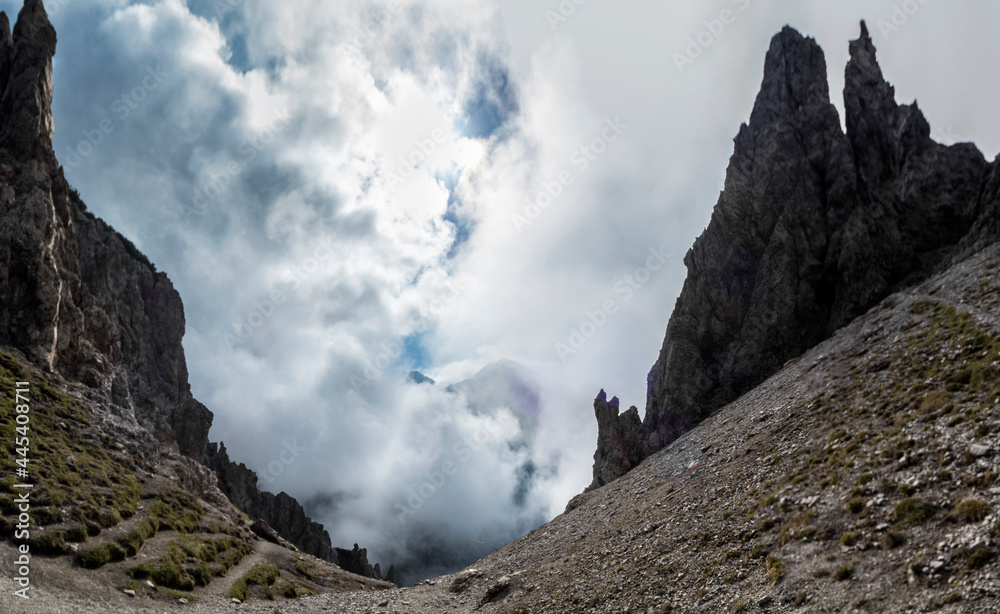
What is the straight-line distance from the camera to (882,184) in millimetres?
102250

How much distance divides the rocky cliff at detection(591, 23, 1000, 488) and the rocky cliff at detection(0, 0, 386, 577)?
371ft

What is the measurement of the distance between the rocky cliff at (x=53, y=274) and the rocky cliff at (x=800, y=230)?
11319 centimetres

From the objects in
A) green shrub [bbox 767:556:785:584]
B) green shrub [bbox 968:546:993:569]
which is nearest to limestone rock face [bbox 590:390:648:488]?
green shrub [bbox 767:556:785:584]

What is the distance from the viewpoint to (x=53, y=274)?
312ft

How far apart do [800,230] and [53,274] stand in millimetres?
147682

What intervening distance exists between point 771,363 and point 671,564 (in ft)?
258

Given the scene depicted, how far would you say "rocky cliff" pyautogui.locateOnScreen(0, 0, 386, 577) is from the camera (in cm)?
9094

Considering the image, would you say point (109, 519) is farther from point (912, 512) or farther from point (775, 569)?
point (912, 512)

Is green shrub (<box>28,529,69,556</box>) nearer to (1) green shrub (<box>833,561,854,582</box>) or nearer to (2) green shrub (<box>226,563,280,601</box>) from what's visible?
(2) green shrub (<box>226,563,280,601</box>)

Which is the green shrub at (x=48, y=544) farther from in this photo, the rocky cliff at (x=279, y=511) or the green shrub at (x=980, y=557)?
the rocky cliff at (x=279, y=511)

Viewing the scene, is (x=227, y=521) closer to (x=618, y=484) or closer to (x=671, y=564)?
(x=618, y=484)

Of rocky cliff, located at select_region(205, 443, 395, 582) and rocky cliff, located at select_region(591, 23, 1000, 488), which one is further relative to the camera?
rocky cliff, located at select_region(205, 443, 395, 582)

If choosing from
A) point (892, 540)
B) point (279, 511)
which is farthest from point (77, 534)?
point (279, 511)

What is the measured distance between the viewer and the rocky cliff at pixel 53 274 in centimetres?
9094
